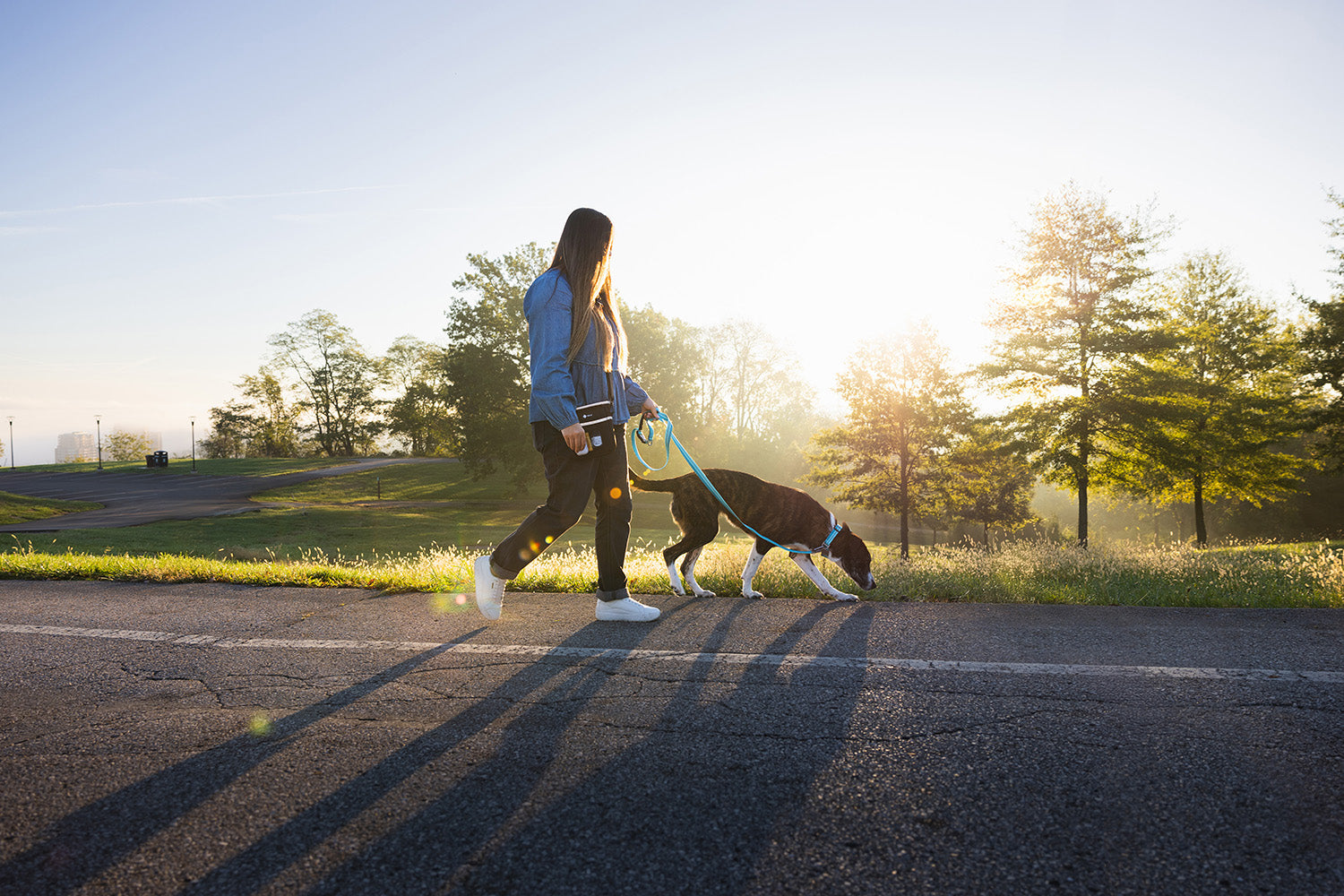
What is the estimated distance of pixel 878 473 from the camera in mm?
20734

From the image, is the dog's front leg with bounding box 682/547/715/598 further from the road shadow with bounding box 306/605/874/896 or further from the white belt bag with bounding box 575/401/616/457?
the road shadow with bounding box 306/605/874/896

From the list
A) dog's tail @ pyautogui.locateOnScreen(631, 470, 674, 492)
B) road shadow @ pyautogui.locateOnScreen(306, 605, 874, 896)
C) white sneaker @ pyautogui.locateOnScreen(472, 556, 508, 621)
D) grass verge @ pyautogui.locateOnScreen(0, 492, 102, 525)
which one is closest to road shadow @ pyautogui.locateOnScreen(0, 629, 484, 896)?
road shadow @ pyautogui.locateOnScreen(306, 605, 874, 896)

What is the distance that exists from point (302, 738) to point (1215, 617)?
5.04 meters

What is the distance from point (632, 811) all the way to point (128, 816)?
4.40 ft

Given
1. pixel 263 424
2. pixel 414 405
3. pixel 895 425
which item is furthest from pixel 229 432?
pixel 895 425

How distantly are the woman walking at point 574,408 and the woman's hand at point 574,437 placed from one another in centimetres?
1

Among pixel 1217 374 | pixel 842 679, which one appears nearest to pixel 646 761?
pixel 842 679

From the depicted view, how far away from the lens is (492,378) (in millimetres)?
34594

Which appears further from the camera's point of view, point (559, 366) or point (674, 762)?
point (559, 366)

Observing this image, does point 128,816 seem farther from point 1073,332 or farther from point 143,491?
point 143,491

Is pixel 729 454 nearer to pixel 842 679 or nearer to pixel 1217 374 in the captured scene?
pixel 1217 374

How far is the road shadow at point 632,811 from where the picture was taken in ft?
4.98

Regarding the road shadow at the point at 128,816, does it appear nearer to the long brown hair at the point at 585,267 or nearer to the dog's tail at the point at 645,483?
the long brown hair at the point at 585,267

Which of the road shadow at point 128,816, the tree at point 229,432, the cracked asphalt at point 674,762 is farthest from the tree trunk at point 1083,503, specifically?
the tree at point 229,432
